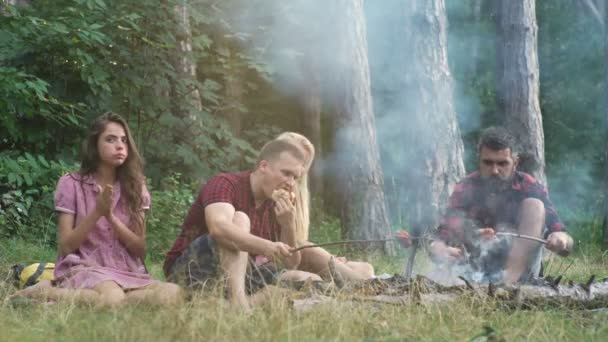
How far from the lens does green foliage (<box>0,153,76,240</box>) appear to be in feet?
24.1

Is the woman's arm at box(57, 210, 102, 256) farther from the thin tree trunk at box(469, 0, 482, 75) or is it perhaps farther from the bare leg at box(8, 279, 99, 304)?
the thin tree trunk at box(469, 0, 482, 75)

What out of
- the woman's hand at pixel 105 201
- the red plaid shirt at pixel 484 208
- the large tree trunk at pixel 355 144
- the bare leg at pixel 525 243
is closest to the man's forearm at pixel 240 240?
the woman's hand at pixel 105 201

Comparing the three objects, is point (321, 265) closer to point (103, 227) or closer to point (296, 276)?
point (296, 276)

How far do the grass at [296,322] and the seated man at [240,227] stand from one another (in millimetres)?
269

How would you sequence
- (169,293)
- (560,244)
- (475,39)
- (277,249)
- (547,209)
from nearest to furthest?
1. (277,249)
2. (169,293)
3. (560,244)
4. (547,209)
5. (475,39)

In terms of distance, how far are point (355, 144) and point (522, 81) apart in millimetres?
2029

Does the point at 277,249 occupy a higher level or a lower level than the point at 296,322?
higher

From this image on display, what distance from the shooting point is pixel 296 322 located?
12.1ft

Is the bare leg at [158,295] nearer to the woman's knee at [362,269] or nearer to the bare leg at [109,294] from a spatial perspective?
the bare leg at [109,294]

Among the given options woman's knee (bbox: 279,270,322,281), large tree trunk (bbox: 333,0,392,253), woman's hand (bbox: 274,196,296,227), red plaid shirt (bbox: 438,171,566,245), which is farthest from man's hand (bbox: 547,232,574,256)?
large tree trunk (bbox: 333,0,392,253)

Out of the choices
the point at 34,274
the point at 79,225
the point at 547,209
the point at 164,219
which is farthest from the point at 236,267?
the point at 164,219

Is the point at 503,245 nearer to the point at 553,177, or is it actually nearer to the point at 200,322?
Result: the point at 200,322

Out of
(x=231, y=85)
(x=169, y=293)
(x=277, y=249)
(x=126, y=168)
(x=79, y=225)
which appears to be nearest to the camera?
(x=277, y=249)

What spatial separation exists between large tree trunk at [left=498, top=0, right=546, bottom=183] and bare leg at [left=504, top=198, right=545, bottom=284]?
386 centimetres
